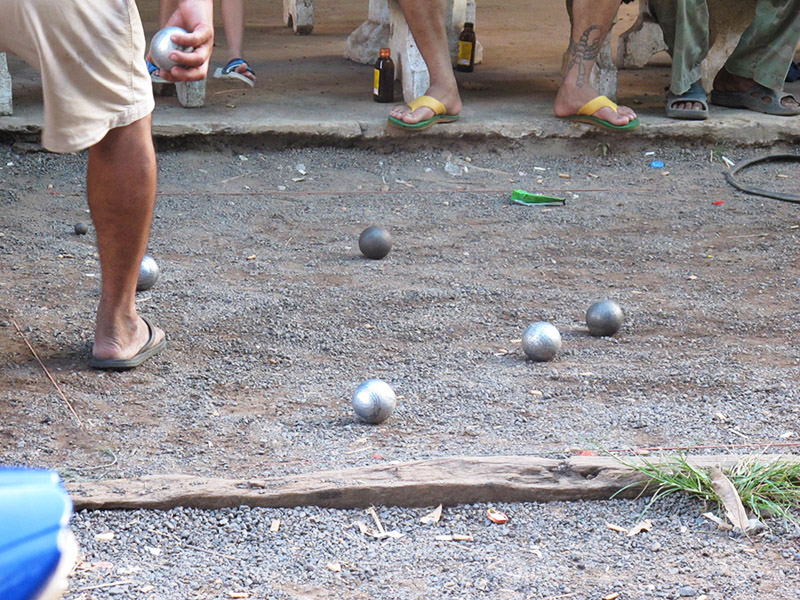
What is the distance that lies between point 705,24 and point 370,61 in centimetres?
254

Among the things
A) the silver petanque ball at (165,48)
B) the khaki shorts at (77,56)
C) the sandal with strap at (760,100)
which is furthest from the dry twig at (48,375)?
the sandal with strap at (760,100)

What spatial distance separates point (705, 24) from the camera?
5.50 m

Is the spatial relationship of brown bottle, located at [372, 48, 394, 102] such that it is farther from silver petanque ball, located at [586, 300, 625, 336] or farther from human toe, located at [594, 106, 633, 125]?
silver petanque ball, located at [586, 300, 625, 336]

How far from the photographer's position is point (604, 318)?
3.15 m

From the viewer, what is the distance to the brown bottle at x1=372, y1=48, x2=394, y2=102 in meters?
5.67

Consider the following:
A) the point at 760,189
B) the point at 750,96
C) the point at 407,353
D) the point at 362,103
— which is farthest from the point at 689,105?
the point at 407,353

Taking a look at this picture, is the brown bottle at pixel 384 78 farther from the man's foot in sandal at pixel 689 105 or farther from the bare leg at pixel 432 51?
the man's foot in sandal at pixel 689 105

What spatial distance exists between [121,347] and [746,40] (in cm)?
443

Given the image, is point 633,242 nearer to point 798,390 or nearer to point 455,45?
point 798,390

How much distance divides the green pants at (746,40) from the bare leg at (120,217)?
3738mm

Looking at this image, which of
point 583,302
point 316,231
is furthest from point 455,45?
point 583,302

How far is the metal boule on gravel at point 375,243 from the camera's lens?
12.7 feet

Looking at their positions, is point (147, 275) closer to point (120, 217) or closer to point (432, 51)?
point (120, 217)

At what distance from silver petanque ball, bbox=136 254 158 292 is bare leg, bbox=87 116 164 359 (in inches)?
24.8
